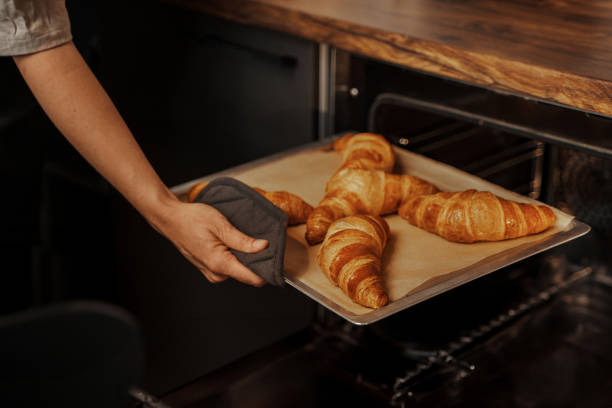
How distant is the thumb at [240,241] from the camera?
80cm

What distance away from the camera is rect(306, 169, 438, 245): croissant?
35.3 inches

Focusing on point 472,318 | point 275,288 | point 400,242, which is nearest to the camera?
point 400,242

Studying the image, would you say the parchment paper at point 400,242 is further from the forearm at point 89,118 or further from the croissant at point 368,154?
the forearm at point 89,118

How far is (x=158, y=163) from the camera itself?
1.51 m

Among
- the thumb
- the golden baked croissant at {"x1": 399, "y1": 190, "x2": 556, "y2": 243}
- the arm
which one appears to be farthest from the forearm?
the golden baked croissant at {"x1": 399, "y1": 190, "x2": 556, "y2": 243}

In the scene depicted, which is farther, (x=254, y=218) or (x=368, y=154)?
(x=368, y=154)

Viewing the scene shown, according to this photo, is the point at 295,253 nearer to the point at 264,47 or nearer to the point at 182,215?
the point at 182,215

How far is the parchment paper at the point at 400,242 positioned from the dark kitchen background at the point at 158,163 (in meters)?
0.20

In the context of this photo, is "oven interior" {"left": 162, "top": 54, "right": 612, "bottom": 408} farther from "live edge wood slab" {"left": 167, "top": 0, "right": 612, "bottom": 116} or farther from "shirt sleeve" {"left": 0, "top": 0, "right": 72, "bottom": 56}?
"shirt sleeve" {"left": 0, "top": 0, "right": 72, "bottom": 56}

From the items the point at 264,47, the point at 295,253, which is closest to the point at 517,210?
the point at 295,253

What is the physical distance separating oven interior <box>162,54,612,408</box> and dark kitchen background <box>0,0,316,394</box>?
0.52 ft

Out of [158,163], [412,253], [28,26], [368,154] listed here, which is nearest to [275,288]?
[158,163]

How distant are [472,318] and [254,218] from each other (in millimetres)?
544

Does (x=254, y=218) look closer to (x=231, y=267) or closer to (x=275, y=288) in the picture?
(x=231, y=267)
